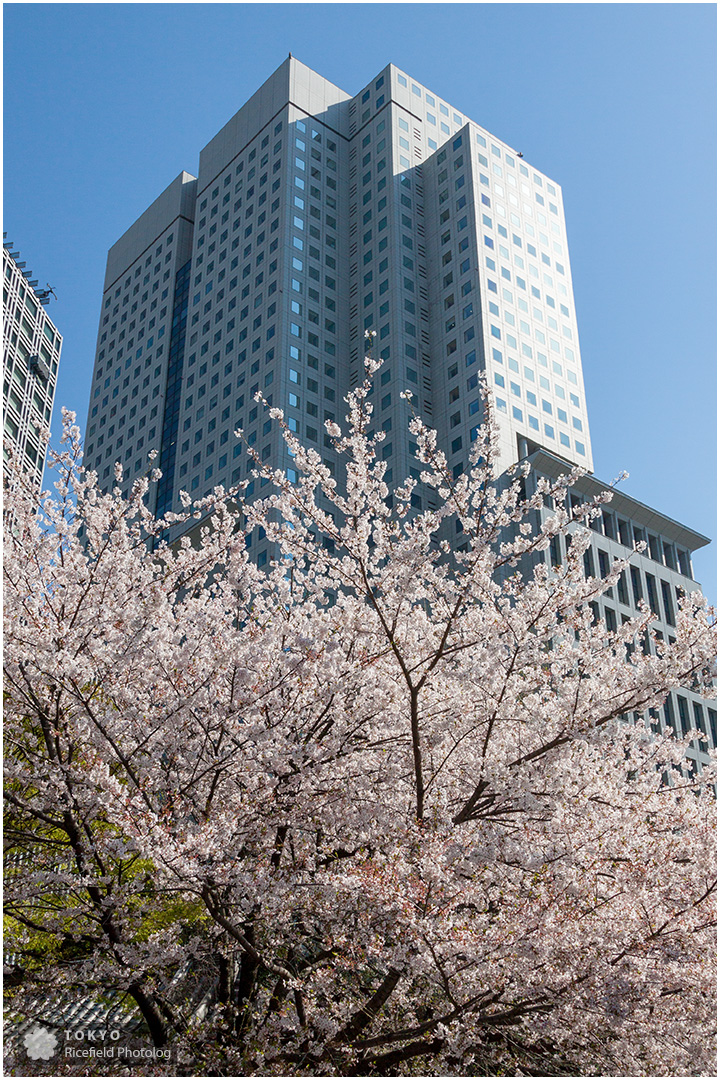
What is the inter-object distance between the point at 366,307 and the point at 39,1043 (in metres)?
72.6

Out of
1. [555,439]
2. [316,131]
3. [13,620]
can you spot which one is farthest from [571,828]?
[316,131]

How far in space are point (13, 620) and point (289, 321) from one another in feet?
222

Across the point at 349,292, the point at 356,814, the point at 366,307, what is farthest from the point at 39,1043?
the point at 349,292

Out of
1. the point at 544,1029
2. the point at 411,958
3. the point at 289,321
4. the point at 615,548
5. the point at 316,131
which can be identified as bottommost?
the point at 544,1029

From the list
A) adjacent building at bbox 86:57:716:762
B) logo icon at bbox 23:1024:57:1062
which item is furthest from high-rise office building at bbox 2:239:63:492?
logo icon at bbox 23:1024:57:1062

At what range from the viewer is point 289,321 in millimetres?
75062

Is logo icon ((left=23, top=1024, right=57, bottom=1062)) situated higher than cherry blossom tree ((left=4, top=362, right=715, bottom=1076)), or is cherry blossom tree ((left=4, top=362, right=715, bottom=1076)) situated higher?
cherry blossom tree ((left=4, top=362, right=715, bottom=1076))

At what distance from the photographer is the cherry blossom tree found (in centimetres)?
923

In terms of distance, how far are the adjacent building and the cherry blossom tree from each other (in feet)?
169

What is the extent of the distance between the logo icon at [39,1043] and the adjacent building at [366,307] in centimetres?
5156

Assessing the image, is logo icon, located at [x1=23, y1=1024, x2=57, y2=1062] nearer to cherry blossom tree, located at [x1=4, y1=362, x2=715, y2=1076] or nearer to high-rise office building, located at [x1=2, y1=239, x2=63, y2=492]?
cherry blossom tree, located at [x1=4, y1=362, x2=715, y2=1076]

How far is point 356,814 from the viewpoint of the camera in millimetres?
11172

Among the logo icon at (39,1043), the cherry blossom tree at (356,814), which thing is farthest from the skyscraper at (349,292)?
the cherry blossom tree at (356,814)

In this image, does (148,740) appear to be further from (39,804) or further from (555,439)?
(555,439)
